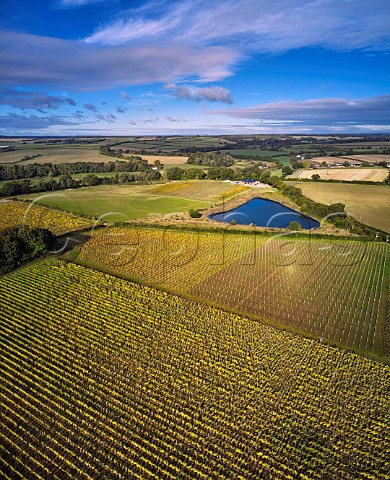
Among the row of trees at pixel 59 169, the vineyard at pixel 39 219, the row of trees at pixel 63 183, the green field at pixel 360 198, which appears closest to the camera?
the vineyard at pixel 39 219

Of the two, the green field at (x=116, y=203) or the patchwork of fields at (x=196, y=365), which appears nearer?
the patchwork of fields at (x=196, y=365)

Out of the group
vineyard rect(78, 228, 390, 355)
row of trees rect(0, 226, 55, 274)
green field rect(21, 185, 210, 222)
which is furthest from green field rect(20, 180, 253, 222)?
row of trees rect(0, 226, 55, 274)

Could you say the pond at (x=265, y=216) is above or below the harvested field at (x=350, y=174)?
below

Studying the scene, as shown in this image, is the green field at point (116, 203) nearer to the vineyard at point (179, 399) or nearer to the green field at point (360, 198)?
the green field at point (360, 198)

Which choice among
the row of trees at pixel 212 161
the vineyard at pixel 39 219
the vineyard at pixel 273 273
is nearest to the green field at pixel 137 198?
the vineyard at pixel 39 219

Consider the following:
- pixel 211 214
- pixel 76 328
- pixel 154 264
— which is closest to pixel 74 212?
pixel 211 214

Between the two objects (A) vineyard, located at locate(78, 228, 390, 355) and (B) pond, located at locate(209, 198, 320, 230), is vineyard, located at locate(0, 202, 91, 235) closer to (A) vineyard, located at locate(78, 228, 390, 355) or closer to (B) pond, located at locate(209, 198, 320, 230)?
(A) vineyard, located at locate(78, 228, 390, 355)

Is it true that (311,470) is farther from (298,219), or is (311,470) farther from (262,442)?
(298,219)

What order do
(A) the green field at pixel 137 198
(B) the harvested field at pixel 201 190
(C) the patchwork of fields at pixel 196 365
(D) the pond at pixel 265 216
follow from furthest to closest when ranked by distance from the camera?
(B) the harvested field at pixel 201 190, (A) the green field at pixel 137 198, (D) the pond at pixel 265 216, (C) the patchwork of fields at pixel 196 365
